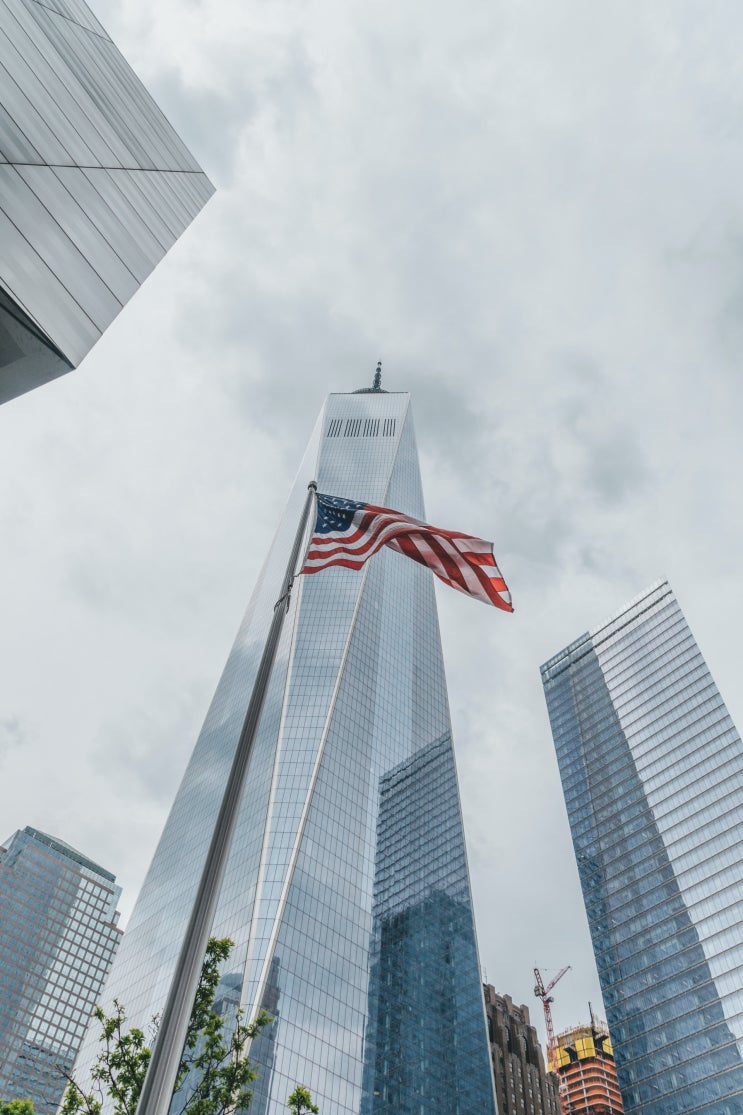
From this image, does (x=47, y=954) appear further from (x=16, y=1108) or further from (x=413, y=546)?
(x=413, y=546)

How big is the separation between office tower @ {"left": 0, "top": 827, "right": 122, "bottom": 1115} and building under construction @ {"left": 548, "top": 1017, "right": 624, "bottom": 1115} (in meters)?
103

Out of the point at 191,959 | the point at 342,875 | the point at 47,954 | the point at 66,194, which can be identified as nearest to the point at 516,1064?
the point at 342,875

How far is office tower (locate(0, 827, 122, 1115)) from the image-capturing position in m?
148

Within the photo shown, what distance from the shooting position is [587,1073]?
7279 inches

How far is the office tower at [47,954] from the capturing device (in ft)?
486

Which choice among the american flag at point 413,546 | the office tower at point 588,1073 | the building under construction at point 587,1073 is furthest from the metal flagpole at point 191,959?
the office tower at point 588,1073

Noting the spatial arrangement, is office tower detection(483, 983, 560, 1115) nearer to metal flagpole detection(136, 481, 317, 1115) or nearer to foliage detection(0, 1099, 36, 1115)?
foliage detection(0, 1099, 36, 1115)

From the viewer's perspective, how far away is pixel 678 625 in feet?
477

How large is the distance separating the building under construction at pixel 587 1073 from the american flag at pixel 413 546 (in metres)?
194

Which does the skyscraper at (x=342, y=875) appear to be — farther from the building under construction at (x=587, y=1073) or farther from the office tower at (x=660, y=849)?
the building under construction at (x=587, y=1073)

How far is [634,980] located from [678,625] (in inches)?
2302

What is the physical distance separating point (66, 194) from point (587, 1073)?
701ft

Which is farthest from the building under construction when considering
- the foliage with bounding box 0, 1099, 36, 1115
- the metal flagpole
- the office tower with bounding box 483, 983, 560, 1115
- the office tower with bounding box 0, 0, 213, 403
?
the metal flagpole

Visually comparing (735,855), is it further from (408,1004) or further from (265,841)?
(265,841)
